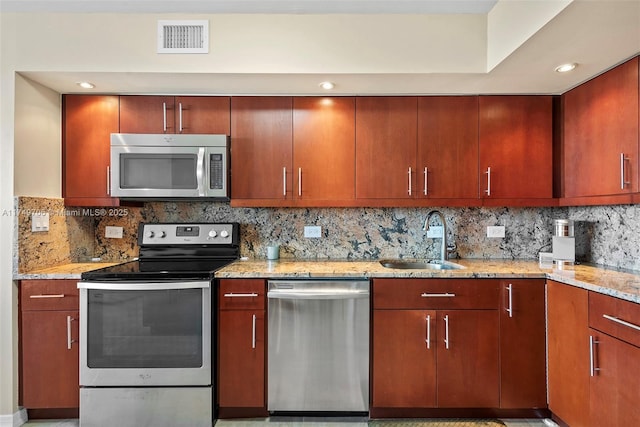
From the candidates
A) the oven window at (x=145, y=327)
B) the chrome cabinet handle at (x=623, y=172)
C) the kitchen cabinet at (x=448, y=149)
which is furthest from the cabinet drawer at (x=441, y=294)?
the oven window at (x=145, y=327)

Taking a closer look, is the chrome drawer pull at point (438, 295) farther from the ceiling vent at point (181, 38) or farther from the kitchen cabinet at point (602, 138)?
the ceiling vent at point (181, 38)

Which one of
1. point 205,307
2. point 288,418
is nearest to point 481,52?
point 205,307

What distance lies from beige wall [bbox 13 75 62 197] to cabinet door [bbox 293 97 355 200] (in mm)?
1670

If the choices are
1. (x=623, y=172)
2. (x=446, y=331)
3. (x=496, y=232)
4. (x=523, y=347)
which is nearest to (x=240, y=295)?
(x=446, y=331)

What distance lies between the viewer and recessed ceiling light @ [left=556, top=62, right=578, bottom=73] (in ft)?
6.58

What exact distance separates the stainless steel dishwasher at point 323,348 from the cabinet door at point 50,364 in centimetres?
123

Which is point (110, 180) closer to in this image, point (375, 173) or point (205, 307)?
point (205, 307)

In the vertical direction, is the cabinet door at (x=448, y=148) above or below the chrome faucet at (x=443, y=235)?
above

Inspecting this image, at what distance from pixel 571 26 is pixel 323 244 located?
6.50 feet

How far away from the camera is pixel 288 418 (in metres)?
2.14

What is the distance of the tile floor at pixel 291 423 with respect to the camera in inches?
81.8

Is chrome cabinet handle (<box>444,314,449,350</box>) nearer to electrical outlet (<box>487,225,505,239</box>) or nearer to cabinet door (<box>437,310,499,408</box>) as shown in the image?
cabinet door (<box>437,310,499,408</box>)

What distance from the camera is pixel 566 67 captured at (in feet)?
6.66

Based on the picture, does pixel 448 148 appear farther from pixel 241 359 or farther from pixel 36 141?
pixel 36 141
